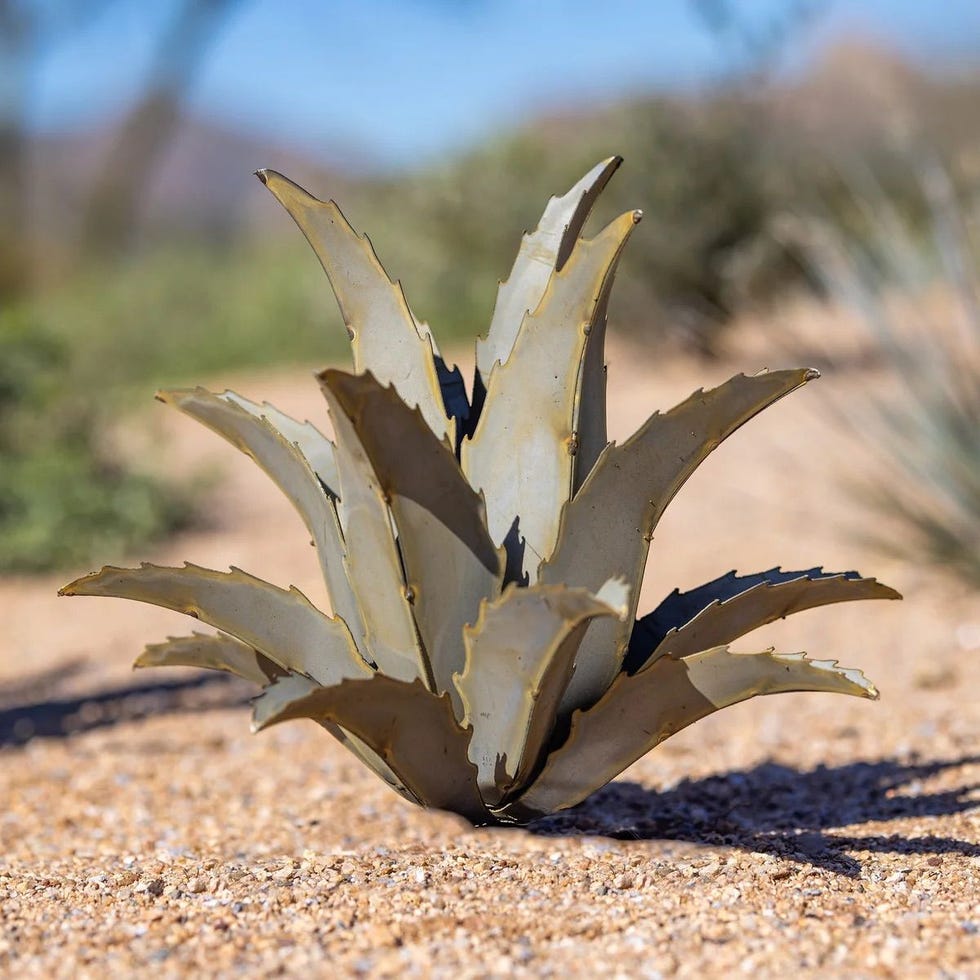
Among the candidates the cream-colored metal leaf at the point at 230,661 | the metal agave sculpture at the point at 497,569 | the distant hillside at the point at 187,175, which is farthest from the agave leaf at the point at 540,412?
the distant hillside at the point at 187,175

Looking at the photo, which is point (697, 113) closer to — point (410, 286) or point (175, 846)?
point (410, 286)

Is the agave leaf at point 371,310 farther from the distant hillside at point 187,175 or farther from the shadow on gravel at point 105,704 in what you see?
the distant hillside at point 187,175

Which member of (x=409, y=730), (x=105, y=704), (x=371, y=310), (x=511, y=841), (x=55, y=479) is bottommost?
(x=511, y=841)

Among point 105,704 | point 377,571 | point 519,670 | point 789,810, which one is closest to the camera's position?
point 519,670

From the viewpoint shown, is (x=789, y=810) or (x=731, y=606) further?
(x=789, y=810)

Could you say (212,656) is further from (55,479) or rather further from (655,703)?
(55,479)

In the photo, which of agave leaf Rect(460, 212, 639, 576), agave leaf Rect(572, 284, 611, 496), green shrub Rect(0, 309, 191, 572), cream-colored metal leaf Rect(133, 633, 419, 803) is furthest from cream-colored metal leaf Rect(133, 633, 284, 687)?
green shrub Rect(0, 309, 191, 572)

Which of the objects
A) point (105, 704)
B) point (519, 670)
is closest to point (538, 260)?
point (519, 670)
